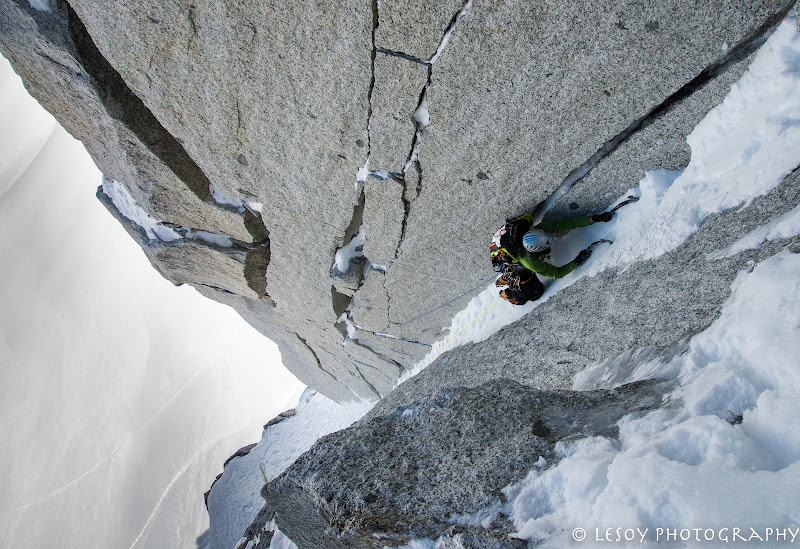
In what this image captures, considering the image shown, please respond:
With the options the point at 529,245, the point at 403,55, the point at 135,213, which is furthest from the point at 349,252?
the point at 135,213

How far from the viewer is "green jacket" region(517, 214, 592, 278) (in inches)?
139

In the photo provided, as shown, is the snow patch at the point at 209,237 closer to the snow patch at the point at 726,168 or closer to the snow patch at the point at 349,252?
the snow patch at the point at 349,252

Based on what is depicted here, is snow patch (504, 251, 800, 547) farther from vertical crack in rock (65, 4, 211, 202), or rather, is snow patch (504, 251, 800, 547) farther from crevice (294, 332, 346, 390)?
crevice (294, 332, 346, 390)

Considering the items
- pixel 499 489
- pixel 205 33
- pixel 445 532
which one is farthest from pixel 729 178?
pixel 205 33

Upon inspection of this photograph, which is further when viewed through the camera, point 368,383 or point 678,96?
point 368,383

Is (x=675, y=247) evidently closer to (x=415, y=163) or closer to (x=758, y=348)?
(x=758, y=348)

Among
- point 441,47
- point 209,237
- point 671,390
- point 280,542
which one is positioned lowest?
point 280,542

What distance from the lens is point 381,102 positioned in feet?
9.37

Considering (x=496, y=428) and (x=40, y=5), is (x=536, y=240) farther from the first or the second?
(x=40, y=5)

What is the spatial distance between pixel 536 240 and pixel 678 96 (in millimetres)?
1343

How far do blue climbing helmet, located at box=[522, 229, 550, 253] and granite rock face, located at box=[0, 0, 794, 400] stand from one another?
30 cm

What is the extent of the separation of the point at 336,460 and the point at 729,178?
2.92 metres

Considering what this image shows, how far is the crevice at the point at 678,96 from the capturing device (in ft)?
7.39

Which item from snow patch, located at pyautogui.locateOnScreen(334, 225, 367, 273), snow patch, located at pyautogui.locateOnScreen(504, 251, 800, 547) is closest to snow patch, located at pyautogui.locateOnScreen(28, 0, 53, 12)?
snow patch, located at pyautogui.locateOnScreen(334, 225, 367, 273)
